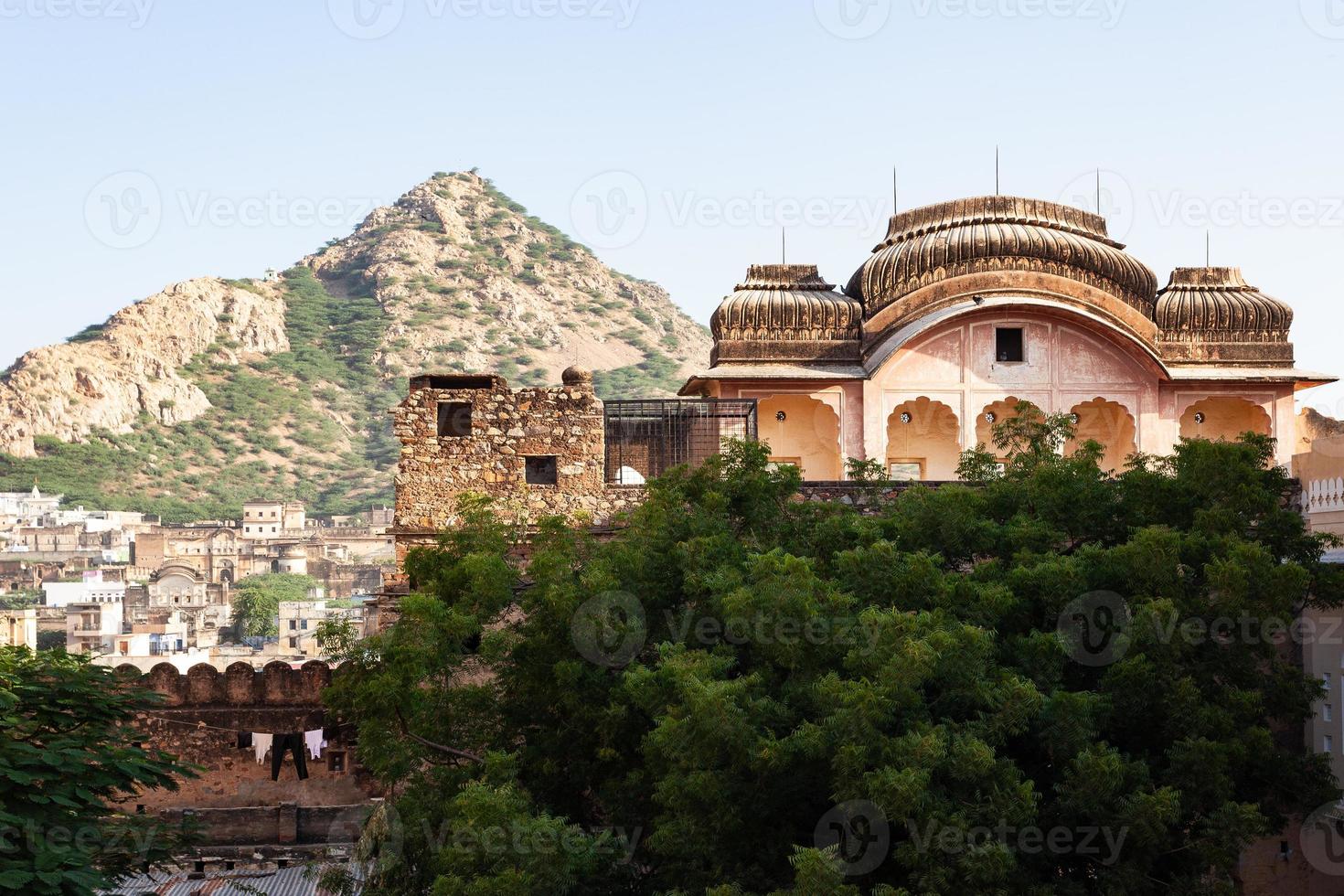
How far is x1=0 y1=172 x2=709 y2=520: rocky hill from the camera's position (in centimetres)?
11612

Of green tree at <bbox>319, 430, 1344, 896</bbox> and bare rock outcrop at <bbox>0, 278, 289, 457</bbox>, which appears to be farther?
bare rock outcrop at <bbox>0, 278, 289, 457</bbox>

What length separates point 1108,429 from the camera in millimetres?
21250

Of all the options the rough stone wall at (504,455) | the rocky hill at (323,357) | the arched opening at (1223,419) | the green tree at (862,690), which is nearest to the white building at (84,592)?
the rocky hill at (323,357)

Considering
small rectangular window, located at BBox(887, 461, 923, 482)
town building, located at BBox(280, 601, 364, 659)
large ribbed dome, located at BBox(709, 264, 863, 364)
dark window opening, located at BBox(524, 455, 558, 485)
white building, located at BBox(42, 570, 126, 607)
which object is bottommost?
town building, located at BBox(280, 601, 364, 659)

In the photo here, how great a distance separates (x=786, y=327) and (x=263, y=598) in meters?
66.4

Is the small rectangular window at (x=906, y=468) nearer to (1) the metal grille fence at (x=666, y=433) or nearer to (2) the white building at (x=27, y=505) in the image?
(1) the metal grille fence at (x=666, y=433)

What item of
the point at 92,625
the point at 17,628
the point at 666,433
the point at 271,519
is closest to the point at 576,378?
the point at 666,433

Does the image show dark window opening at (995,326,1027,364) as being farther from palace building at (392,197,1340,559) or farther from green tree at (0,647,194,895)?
green tree at (0,647,194,895)

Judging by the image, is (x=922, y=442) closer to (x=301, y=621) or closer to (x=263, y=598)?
(x=301, y=621)

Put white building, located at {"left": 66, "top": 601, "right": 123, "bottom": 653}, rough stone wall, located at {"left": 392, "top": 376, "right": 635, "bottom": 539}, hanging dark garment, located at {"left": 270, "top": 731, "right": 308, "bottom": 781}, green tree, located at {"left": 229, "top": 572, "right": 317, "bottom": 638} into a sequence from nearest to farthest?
rough stone wall, located at {"left": 392, "top": 376, "right": 635, "bottom": 539}, hanging dark garment, located at {"left": 270, "top": 731, "right": 308, "bottom": 781}, white building, located at {"left": 66, "top": 601, "right": 123, "bottom": 653}, green tree, located at {"left": 229, "top": 572, "right": 317, "bottom": 638}

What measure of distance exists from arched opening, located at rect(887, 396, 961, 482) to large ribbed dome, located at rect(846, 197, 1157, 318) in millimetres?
1483

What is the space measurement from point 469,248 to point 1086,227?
412 feet

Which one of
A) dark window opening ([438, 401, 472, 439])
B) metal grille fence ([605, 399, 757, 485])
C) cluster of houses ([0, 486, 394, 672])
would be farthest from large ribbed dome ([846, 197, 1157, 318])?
cluster of houses ([0, 486, 394, 672])

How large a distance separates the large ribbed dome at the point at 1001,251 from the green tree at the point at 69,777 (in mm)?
11224
